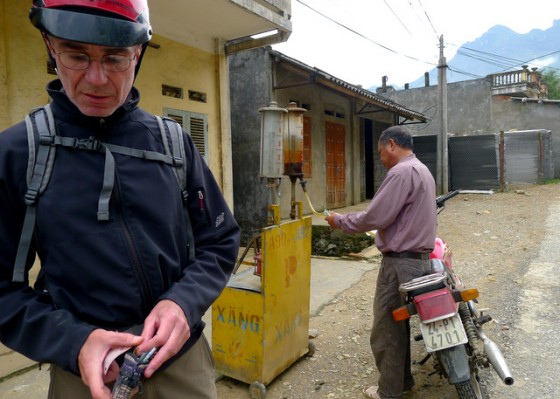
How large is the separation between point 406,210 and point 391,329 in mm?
808

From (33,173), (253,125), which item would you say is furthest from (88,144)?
(253,125)

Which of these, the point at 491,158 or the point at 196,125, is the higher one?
the point at 196,125

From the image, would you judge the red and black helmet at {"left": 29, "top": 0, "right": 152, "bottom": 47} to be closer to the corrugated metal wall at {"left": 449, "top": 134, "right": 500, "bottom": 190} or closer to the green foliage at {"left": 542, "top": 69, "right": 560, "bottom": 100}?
the corrugated metal wall at {"left": 449, "top": 134, "right": 500, "bottom": 190}

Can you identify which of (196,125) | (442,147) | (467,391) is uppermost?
(442,147)

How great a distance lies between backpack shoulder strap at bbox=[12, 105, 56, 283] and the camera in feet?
3.33

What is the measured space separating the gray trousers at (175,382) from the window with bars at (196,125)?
414 centimetres

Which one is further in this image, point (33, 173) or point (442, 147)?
point (442, 147)

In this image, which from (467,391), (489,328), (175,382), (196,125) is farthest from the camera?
(196,125)

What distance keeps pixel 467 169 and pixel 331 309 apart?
11800 millimetres

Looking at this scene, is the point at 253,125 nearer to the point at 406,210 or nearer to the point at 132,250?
the point at 406,210

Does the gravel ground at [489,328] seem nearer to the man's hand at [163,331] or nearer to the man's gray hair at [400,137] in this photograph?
the man's gray hair at [400,137]

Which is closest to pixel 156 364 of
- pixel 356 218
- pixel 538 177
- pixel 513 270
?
pixel 356 218

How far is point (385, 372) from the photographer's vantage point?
8.57 ft

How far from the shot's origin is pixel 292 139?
3.11 metres
